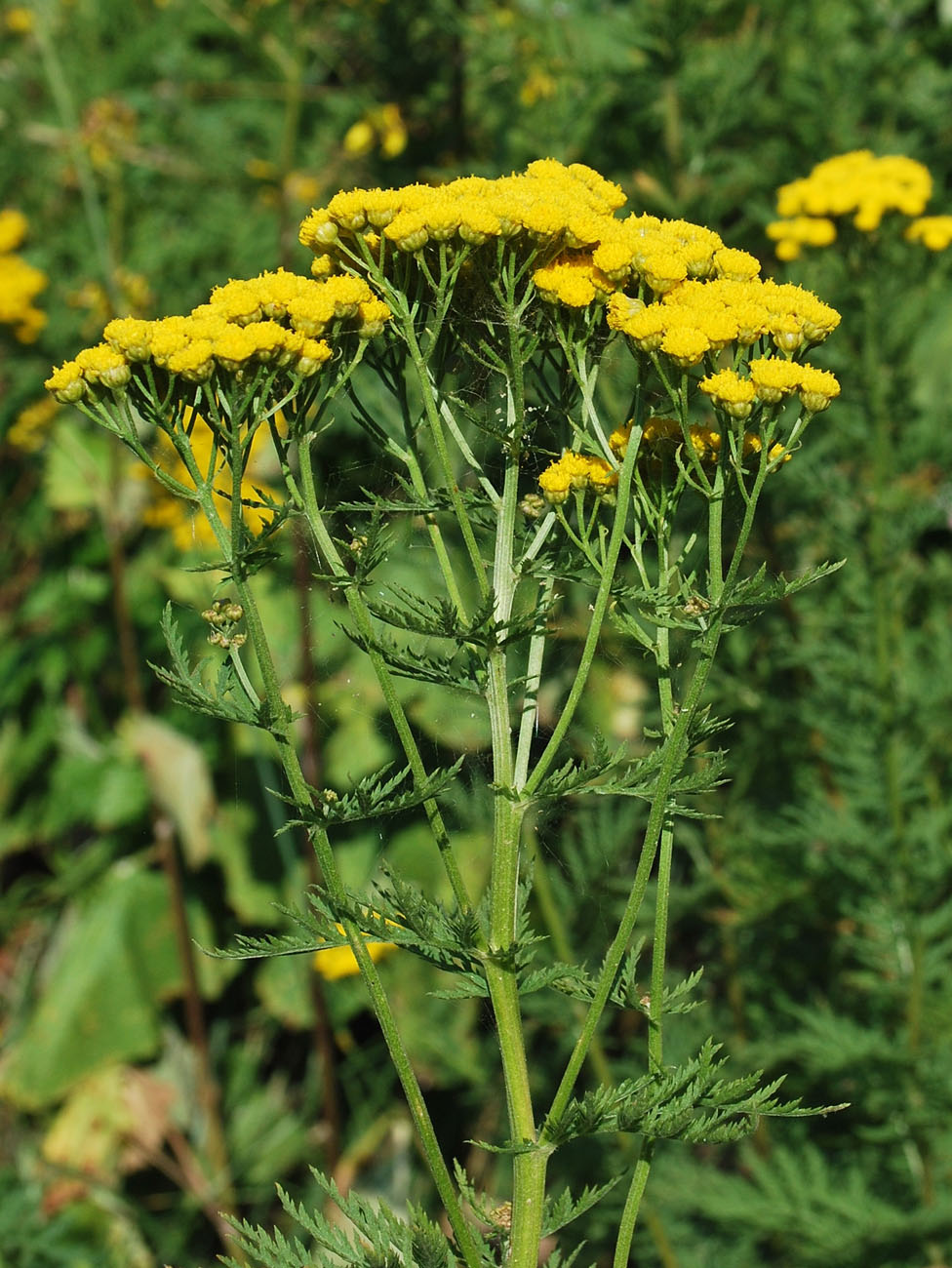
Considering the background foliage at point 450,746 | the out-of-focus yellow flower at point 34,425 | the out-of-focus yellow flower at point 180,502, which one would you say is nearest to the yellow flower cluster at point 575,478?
the background foliage at point 450,746

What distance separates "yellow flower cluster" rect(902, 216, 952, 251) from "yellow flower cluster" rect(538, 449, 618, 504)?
1.62 m

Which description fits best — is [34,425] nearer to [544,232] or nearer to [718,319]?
[544,232]

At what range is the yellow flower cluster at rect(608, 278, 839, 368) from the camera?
3.91 ft

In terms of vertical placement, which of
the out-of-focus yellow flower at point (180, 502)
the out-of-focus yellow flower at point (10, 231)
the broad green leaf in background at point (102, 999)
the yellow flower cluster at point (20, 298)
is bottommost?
the broad green leaf in background at point (102, 999)

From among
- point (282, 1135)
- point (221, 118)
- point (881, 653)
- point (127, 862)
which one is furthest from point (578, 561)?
point (221, 118)

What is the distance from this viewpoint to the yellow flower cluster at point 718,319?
119 cm

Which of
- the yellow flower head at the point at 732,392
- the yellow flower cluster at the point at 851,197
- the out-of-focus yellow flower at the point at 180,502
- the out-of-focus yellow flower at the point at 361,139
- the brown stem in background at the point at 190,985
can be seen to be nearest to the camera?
the yellow flower head at the point at 732,392

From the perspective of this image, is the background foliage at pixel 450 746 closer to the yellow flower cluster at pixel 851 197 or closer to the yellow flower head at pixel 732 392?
the yellow flower cluster at pixel 851 197

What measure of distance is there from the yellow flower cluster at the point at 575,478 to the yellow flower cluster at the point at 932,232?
5.30ft

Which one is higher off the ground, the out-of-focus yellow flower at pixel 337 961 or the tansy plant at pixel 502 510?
the tansy plant at pixel 502 510

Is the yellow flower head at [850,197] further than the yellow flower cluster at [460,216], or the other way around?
the yellow flower head at [850,197]

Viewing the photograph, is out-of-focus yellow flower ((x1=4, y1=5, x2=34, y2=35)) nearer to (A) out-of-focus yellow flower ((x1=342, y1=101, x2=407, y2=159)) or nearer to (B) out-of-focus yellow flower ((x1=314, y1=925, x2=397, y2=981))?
(A) out-of-focus yellow flower ((x1=342, y1=101, x2=407, y2=159))

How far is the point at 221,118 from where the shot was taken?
507 cm

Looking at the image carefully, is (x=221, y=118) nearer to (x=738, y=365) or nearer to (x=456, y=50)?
(x=456, y=50)
